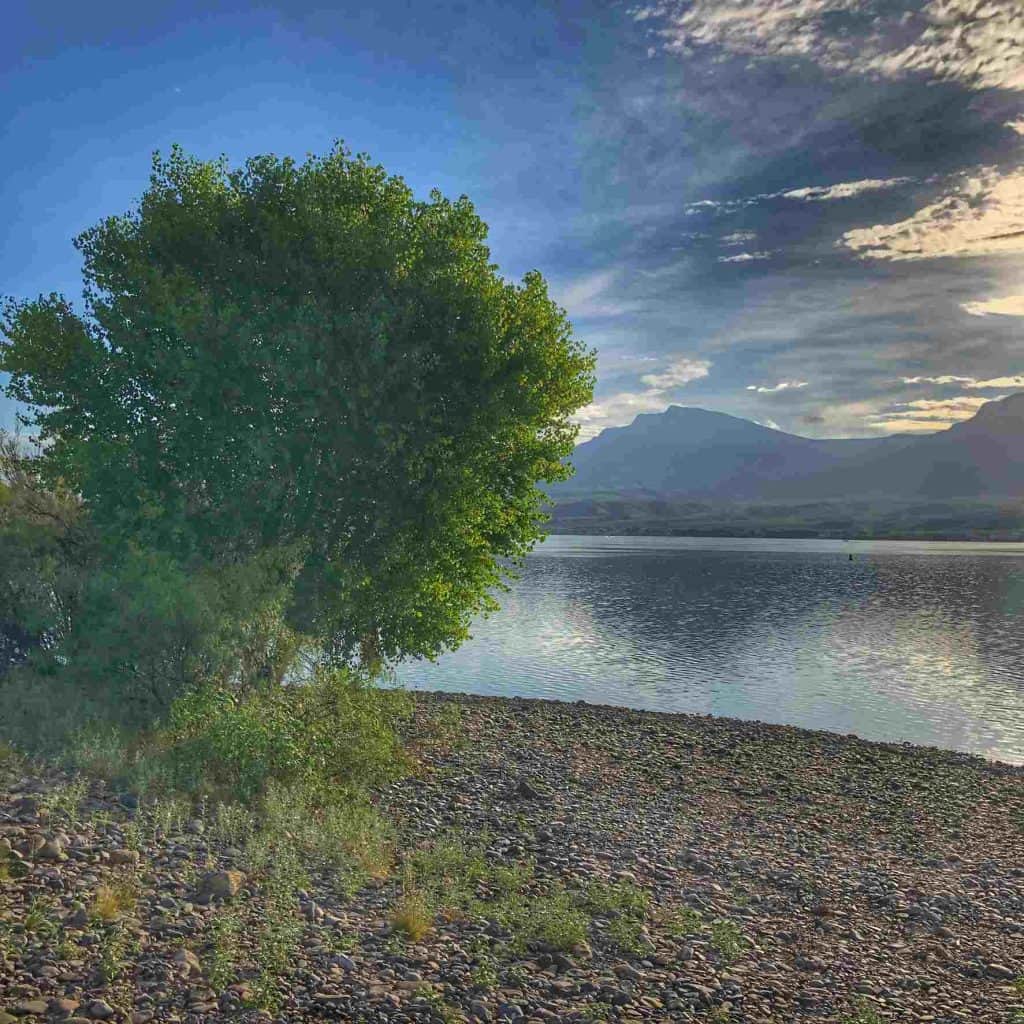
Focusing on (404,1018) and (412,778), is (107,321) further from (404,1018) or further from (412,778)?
(404,1018)

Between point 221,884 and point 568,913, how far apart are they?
230 inches

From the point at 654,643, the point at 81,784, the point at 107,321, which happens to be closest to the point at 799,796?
the point at 81,784

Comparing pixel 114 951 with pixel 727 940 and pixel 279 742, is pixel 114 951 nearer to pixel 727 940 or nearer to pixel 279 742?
pixel 279 742

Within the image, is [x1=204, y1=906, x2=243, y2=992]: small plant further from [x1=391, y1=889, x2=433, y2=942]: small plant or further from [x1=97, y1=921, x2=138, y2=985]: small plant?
[x1=391, y1=889, x2=433, y2=942]: small plant

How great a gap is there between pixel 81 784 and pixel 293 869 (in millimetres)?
5351

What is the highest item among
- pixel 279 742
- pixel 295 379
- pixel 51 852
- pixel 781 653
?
pixel 295 379

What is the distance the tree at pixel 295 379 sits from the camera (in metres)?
24.6

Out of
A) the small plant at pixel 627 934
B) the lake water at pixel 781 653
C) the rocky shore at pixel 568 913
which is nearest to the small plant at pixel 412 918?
the rocky shore at pixel 568 913

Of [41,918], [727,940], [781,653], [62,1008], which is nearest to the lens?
[62,1008]

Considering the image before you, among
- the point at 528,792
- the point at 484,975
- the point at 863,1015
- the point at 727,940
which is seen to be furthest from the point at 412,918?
the point at 528,792

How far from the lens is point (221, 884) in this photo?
12719 millimetres

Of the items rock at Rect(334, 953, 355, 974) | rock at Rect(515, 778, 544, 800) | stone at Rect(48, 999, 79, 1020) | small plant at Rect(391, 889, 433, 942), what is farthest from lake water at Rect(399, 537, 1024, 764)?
stone at Rect(48, 999, 79, 1020)

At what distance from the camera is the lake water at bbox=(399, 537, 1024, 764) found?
4341cm

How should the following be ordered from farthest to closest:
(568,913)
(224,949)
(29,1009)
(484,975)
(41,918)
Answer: (568,913) → (484,975) → (224,949) → (41,918) → (29,1009)
